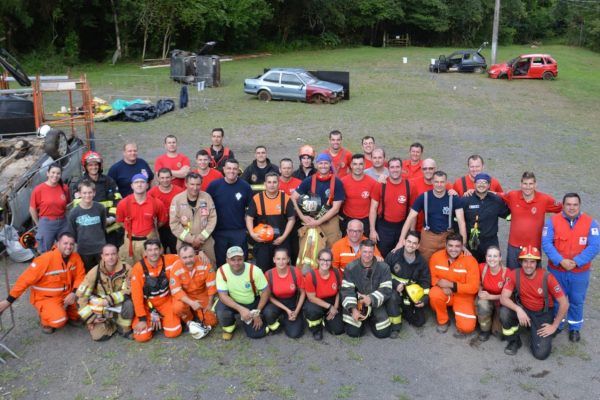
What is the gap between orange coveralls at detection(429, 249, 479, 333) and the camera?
5797 mm

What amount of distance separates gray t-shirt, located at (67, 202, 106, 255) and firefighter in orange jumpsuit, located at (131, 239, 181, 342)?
0.83 m

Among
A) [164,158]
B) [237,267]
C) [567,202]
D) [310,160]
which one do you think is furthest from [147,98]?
[567,202]

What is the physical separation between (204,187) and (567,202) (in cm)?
441

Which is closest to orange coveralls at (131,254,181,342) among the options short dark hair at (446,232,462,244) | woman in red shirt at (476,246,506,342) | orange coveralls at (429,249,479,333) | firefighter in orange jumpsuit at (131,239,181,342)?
firefighter in orange jumpsuit at (131,239,181,342)

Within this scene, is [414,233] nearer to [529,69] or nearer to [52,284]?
[52,284]

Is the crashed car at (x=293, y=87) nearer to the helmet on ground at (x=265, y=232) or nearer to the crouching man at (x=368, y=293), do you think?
the helmet on ground at (x=265, y=232)

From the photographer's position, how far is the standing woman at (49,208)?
668cm

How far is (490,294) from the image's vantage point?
576cm

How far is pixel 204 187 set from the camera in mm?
7059

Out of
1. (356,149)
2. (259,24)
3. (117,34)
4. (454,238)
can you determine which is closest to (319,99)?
(356,149)

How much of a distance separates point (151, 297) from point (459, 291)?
135 inches

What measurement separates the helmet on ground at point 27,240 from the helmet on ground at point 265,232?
3297mm

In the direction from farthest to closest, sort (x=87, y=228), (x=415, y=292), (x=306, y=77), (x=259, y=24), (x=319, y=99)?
(x=259, y=24), (x=306, y=77), (x=319, y=99), (x=87, y=228), (x=415, y=292)

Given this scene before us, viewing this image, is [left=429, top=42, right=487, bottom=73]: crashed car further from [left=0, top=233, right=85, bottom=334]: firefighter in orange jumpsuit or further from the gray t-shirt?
[left=0, top=233, right=85, bottom=334]: firefighter in orange jumpsuit
